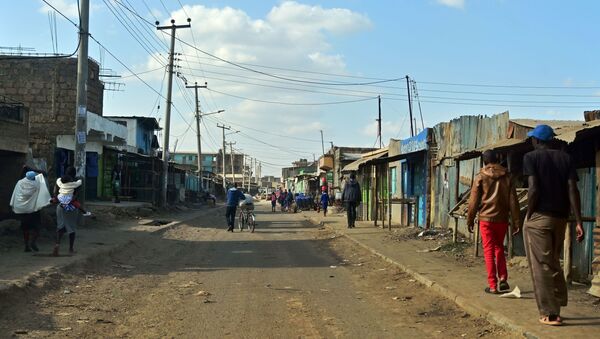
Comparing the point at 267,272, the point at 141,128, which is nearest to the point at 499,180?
the point at 267,272

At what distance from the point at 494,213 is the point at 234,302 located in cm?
364

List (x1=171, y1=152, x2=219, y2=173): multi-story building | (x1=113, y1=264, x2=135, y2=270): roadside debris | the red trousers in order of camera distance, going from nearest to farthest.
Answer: the red trousers < (x1=113, y1=264, x2=135, y2=270): roadside debris < (x1=171, y1=152, x2=219, y2=173): multi-story building

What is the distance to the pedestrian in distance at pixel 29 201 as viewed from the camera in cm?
1135

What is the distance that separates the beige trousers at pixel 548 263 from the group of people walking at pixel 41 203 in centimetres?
875

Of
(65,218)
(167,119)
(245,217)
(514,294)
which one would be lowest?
(514,294)

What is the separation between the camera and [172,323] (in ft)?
21.6

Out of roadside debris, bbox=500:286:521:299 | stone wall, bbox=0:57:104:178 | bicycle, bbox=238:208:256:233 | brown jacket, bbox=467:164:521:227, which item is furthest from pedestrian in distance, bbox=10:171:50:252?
stone wall, bbox=0:57:104:178

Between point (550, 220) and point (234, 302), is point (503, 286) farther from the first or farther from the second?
point (234, 302)

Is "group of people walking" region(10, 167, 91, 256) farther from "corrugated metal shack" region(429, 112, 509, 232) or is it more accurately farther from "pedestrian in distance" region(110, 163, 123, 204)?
"pedestrian in distance" region(110, 163, 123, 204)

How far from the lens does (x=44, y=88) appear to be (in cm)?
3017

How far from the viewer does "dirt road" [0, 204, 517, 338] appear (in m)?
6.27

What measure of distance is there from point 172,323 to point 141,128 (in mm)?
39909

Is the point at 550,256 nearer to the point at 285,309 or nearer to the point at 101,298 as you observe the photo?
the point at 285,309

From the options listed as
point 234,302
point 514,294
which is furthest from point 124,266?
point 514,294
